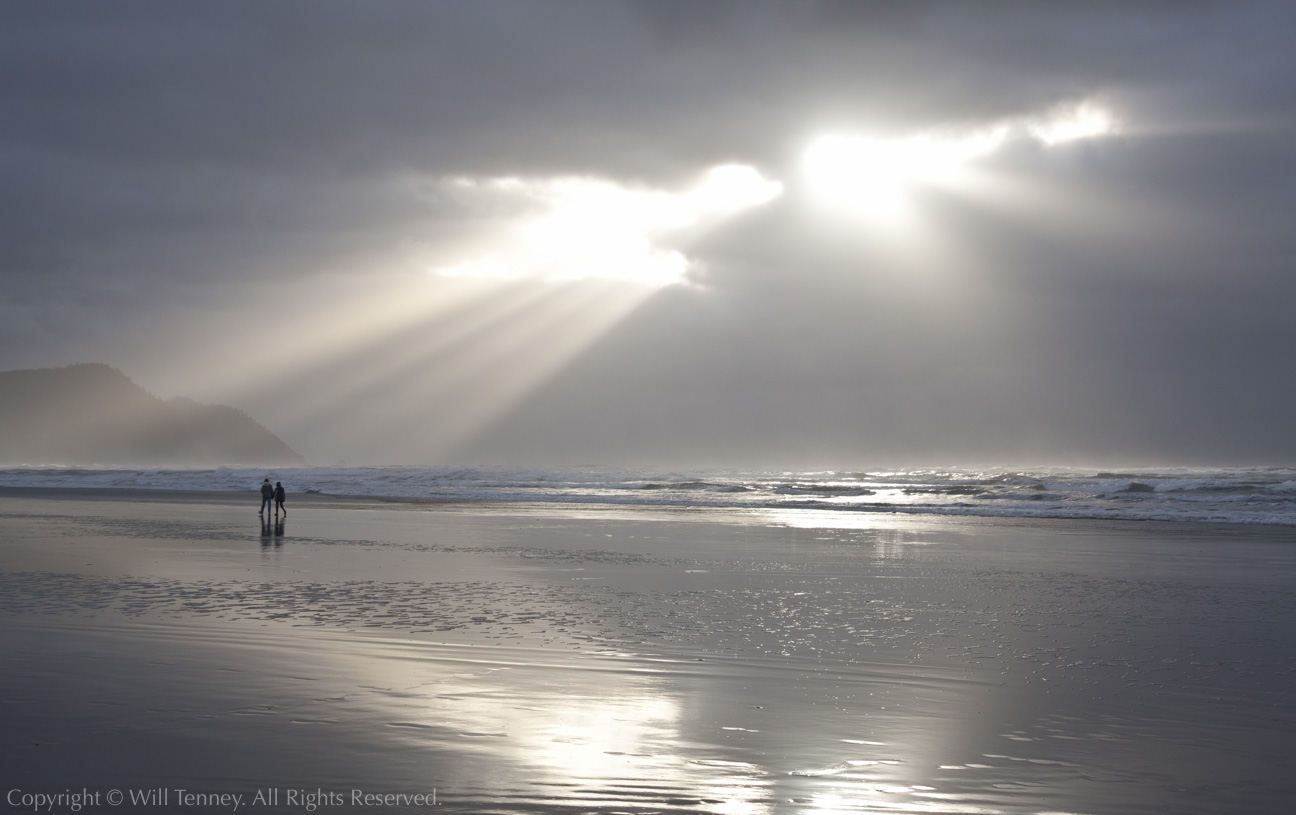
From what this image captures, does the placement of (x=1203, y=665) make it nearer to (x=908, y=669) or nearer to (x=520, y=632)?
(x=908, y=669)

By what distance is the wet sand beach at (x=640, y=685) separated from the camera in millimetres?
6234

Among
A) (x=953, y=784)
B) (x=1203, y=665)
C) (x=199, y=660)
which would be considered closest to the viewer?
(x=953, y=784)

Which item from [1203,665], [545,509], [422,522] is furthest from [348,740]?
[545,509]

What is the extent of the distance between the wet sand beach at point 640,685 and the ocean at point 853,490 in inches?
914

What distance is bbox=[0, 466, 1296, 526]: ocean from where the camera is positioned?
1625 inches

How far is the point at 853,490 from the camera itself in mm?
55469

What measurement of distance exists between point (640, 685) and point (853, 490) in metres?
48.2

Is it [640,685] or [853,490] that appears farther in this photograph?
[853,490]

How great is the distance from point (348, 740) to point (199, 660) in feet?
11.7

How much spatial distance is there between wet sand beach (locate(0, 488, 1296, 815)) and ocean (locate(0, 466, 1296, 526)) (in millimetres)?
23220

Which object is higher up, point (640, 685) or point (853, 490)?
point (640, 685)

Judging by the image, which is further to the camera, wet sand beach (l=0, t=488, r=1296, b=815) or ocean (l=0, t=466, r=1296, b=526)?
ocean (l=0, t=466, r=1296, b=526)

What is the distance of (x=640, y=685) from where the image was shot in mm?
8961

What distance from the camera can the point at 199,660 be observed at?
966cm
